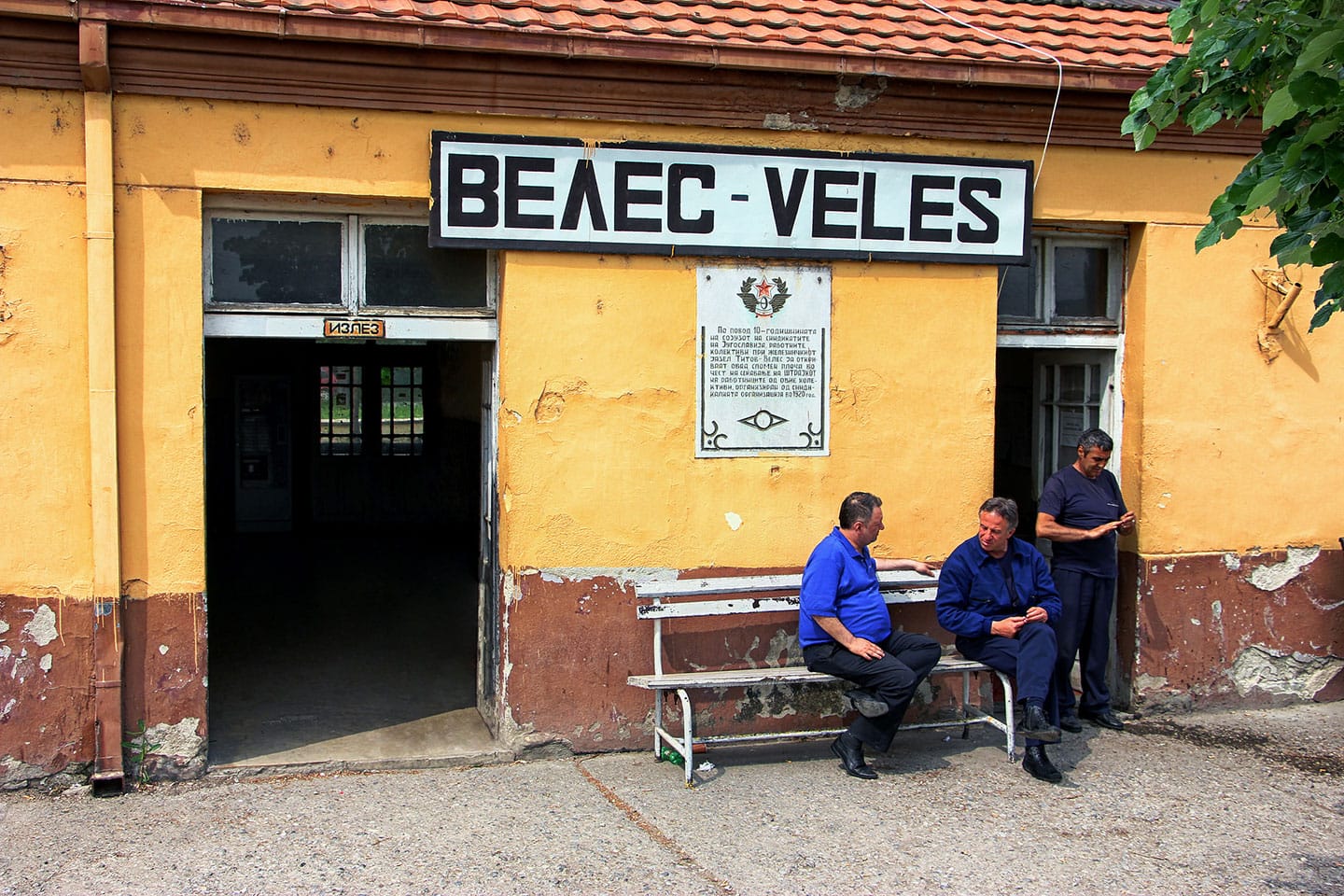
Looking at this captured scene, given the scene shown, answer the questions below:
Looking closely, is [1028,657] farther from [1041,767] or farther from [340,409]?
[340,409]

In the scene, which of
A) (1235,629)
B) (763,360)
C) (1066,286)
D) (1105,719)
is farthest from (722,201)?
(1235,629)

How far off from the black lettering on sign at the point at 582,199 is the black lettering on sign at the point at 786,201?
3.01 ft

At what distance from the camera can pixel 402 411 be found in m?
14.5

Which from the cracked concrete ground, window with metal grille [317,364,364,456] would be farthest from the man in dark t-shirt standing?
window with metal grille [317,364,364,456]

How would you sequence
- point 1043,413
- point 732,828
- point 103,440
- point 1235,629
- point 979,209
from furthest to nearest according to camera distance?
point 1043,413
point 1235,629
point 979,209
point 103,440
point 732,828

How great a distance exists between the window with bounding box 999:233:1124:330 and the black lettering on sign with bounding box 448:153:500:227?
2988mm

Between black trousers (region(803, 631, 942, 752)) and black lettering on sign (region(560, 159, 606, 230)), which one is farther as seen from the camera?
black lettering on sign (region(560, 159, 606, 230))

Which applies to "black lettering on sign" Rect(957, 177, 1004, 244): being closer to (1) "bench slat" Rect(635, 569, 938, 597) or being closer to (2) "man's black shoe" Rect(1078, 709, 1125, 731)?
(1) "bench slat" Rect(635, 569, 938, 597)

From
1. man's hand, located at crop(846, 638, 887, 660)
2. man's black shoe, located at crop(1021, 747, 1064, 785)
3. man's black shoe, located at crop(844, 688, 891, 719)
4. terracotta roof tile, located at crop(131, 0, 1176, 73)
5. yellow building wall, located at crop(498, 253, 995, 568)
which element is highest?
terracotta roof tile, located at crop(131, 0, 1176, 73)

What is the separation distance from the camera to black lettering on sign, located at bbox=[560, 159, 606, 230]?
600 centimetres

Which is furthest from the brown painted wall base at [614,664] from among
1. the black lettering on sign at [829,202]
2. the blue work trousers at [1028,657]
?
the black lettering on sign at [829,202]

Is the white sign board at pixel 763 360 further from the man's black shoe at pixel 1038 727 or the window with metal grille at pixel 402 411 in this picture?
the window with metal grille at pixel 402 411

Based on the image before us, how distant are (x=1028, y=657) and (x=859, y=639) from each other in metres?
0.87

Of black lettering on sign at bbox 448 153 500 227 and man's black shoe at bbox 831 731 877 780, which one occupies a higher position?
black lettering on sign at bbox 448 153 500 227
